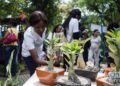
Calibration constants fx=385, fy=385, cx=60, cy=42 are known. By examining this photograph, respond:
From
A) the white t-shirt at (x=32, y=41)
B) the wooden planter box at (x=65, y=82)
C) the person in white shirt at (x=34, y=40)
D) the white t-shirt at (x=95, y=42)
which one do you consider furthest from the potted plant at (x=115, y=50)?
the white t-shirt at (x=95, y=42)

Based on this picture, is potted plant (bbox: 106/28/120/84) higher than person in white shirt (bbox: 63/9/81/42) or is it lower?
higher

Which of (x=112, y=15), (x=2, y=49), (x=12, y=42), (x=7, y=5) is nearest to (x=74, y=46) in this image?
(x=12, y=42)

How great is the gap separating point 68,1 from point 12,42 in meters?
34.3

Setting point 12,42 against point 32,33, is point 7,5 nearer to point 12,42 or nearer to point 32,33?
point 12,42

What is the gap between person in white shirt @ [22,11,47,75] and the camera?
3609mm

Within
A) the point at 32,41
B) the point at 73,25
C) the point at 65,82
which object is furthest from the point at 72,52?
the point at 73,25

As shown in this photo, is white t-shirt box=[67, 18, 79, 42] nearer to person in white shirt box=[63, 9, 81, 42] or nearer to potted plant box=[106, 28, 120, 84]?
person in white shirt box=[63, 9, 81, 42]

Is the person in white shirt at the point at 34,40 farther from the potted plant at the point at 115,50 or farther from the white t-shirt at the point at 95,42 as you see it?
the white t-shirt at the point at 95,42

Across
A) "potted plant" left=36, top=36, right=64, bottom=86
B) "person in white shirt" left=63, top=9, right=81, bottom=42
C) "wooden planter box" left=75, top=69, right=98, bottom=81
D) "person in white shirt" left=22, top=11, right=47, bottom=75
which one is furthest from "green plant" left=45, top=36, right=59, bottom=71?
"person in white shirt" left=63, top=9, right=81, bottom=42

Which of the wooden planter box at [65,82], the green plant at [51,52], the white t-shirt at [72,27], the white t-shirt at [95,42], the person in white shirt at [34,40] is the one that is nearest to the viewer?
the wooden planter box at [65,82]

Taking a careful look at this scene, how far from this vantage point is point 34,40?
3789mm

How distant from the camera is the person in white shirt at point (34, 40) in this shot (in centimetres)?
361

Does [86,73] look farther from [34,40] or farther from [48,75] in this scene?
[34,40]

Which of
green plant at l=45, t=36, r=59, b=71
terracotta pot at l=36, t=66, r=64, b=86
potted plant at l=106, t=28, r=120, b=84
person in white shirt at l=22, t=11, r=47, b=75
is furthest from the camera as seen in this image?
person in white shirt at l=22, t=11, r=47, b=75
